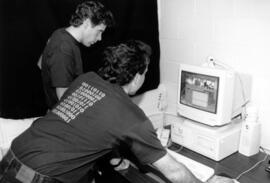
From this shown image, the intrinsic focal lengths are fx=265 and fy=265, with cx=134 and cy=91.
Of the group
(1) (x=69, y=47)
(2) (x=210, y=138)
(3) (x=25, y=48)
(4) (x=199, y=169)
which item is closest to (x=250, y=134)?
(2) (x=210, y=138)

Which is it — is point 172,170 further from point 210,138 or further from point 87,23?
point 87,23

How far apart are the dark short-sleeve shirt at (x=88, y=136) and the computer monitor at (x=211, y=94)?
1.68 feet

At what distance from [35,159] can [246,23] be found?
142 cm

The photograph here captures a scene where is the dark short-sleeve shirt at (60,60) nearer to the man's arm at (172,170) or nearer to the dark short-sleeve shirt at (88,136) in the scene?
the dark short-sleeve shirt at (88,136)

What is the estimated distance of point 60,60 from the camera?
1.53 meters

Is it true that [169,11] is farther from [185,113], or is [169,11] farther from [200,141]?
[200,141]

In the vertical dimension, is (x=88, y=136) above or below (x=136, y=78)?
below

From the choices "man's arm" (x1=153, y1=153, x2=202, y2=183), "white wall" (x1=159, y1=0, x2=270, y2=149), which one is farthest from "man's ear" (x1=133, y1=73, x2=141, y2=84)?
"white wall" (x1=159, y1=0, x2=270, y2=149)

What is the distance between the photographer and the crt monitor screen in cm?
150

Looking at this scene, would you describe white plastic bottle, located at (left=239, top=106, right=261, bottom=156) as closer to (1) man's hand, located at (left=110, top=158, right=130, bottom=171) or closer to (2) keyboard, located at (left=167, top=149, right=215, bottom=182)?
(2) keyboard, located at (left=167, top=149, right=215, bottom=182)

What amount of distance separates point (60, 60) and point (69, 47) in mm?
97

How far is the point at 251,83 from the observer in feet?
5.46

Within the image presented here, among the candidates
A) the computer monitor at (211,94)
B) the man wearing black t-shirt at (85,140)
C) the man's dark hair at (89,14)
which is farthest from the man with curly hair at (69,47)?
the computer monitor at (211,94)

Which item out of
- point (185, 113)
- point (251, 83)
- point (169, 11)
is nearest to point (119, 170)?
point (185, 113)
